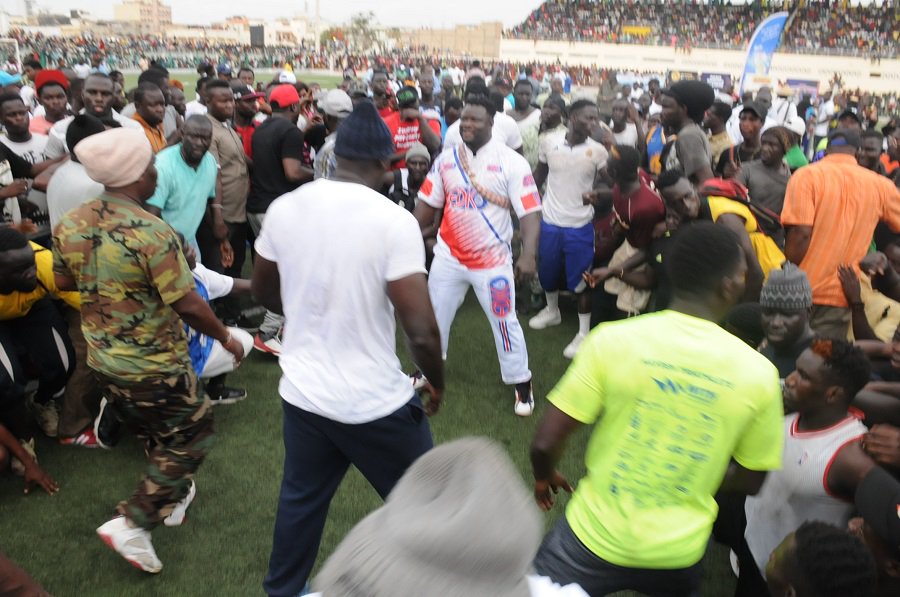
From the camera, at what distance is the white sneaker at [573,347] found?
229 inches

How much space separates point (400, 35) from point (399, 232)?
102122mm

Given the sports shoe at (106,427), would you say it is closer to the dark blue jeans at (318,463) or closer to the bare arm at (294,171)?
the dark blue jeans at (318,463)

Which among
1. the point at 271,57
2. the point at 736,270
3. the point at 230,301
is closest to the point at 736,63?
the point at 271,57

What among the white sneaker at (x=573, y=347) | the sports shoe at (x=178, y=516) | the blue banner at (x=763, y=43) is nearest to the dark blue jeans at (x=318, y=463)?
the sports shoe at (x=178, y=516)

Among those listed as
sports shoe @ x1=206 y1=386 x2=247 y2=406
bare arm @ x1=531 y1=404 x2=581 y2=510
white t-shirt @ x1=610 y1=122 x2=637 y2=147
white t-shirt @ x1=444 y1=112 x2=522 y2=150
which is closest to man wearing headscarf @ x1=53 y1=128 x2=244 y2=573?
sports shoe @ x1=206 y1=386 x2=247 y2=406

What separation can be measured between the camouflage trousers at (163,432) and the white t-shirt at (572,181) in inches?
143

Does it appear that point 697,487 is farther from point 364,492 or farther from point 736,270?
point 364,492

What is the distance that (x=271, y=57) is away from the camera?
2099 inches

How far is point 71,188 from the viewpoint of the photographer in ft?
13.8

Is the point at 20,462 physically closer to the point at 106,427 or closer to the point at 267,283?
the point at 106,427

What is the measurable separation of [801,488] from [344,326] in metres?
1.72

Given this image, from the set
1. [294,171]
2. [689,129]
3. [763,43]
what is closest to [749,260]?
[689,129]

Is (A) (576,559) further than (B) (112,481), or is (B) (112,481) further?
(B) (112,481)

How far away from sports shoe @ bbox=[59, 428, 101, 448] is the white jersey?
143 inches
